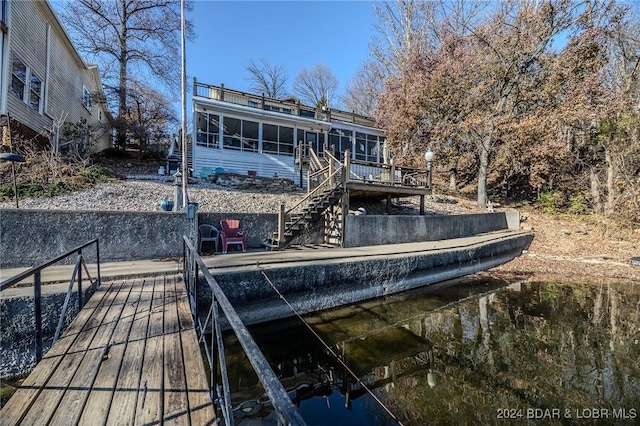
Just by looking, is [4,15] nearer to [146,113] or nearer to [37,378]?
[146,113]

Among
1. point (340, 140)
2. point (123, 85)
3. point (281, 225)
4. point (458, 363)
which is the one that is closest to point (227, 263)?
point (281, 225)

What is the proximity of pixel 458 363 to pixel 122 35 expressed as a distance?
2395 centimetres

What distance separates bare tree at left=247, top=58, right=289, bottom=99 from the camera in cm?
3506

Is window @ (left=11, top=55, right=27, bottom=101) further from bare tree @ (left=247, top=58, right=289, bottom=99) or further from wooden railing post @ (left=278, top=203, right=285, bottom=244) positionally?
bare tree @ (left=247, top=58, right=289, bottom=99)

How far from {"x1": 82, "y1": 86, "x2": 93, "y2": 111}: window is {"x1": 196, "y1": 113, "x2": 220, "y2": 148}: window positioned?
7255mm

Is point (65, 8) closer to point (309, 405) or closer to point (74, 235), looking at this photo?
point (74, 235)

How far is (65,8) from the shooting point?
17.7 meters

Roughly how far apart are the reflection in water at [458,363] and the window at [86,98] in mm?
17649

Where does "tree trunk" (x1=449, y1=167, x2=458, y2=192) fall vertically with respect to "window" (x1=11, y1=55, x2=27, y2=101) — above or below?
below

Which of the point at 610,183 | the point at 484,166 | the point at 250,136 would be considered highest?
the point at 250,136

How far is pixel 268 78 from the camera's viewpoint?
35531mm

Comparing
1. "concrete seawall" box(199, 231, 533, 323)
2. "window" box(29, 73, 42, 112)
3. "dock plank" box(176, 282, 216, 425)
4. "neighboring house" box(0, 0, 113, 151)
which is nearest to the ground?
"concrete seawall" box(199, 231, 533, 323)

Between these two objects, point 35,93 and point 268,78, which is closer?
point 35,93

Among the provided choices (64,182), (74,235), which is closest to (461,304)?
(74,235)
